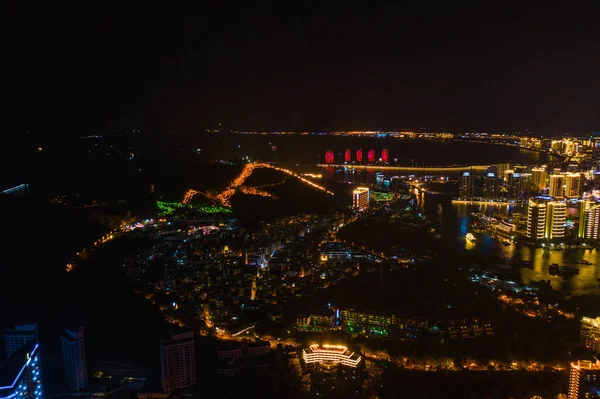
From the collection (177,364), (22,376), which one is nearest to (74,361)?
(177,364)

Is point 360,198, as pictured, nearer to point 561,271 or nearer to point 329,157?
point 561,271

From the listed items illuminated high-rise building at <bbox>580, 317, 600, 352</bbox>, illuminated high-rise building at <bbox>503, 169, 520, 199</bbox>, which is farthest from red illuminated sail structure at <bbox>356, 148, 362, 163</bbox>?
illuminated high-rise building at <bbox>580, 317, 600, 352</bbox>

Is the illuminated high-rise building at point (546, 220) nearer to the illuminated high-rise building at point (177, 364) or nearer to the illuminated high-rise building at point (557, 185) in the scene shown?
the illuminated high-rise building at point (557, 185)

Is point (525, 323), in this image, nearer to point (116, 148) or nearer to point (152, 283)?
point (152, 283)

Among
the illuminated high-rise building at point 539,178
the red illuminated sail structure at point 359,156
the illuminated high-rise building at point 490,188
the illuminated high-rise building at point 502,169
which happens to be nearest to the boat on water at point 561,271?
the illuminated high-rise building at point 490,188

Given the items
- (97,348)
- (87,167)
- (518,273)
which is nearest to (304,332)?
(97,348)

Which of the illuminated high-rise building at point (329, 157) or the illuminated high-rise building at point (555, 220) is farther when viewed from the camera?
the illuminated high-rise building at point (329, 157)
